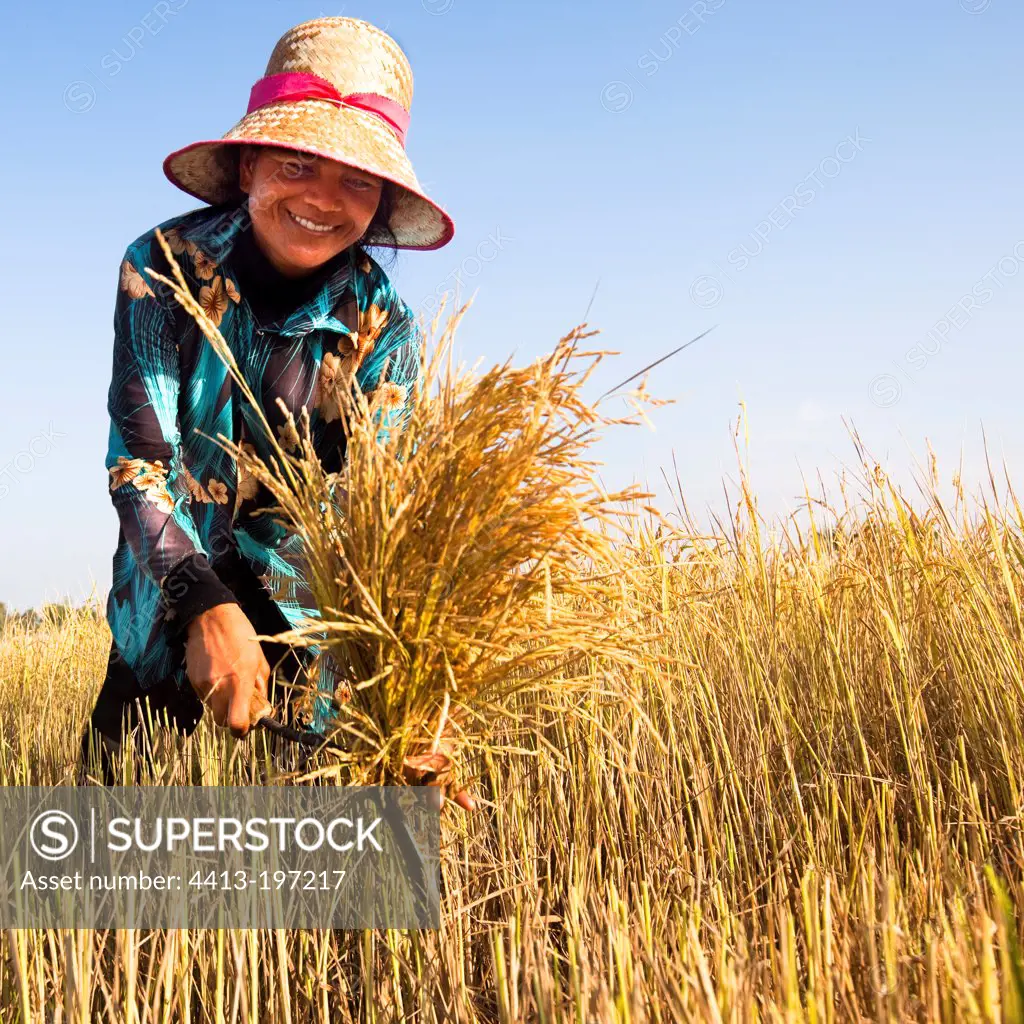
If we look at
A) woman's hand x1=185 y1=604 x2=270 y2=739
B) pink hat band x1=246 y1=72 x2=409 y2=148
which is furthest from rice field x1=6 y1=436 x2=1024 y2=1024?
pink hat band x1=246 y1=72 x2=409 y2=148

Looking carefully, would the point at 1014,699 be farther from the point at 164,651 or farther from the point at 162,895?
the point at 164,651

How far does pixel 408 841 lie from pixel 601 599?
438 mm

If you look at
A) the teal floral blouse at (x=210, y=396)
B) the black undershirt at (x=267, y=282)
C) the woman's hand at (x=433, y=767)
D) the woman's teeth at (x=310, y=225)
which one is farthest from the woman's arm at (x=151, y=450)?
the woman's hand at (x=433, y=767)

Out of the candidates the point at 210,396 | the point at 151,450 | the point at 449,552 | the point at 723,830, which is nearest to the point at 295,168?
the point at 210,396

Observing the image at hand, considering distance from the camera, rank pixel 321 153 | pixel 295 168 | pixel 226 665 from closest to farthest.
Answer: pixel 226 665 → pixel 321 153 → pixel 295 168

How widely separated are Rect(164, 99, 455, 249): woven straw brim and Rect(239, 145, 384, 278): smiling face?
0.06 m

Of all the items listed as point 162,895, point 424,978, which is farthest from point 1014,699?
point 162,895

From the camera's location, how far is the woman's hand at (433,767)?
1.16 meters

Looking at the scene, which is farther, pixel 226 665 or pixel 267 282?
pixel 267 282

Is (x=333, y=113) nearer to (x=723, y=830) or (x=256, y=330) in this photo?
(x=256, y=330)

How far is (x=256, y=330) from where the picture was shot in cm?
182

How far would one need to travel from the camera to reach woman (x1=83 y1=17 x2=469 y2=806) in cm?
160

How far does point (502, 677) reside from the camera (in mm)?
1200

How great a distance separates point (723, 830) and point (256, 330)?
1.41 meters
